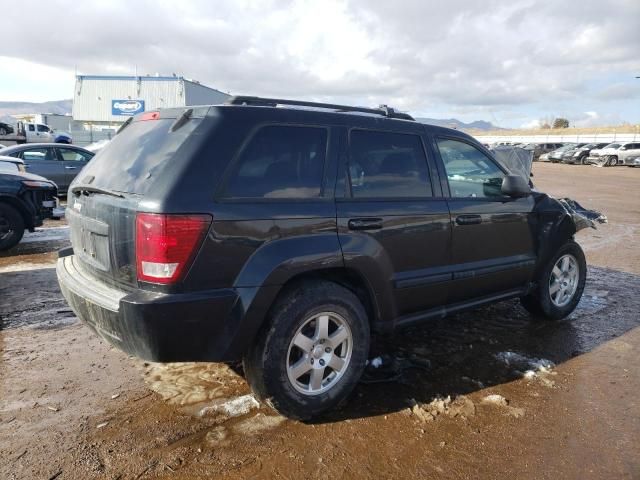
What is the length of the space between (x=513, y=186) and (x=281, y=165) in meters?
2.15

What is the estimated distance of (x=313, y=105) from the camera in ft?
11.3

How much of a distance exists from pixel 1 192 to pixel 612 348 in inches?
314

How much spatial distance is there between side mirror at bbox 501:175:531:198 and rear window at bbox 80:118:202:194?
8.46 feet

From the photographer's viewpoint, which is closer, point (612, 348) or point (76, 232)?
point (76, 232)

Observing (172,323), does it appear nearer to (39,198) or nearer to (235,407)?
(235,407)

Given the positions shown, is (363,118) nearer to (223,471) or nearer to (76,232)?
(76,232)

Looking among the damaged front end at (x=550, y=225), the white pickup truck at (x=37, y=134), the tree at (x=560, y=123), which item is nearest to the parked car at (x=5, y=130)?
the white pickup truck at (x=37, y=134)

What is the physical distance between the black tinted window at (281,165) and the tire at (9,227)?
6.19m

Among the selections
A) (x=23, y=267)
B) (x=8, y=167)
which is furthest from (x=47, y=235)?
(x=23, y=267)

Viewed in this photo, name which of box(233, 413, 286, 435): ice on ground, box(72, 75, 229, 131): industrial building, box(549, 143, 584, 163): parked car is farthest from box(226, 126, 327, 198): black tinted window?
box(549, 143, 584, 163): parked car

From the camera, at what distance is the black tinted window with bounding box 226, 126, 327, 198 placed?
284cm

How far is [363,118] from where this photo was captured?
11.3 ft

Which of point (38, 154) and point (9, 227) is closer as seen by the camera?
point (9, 227)

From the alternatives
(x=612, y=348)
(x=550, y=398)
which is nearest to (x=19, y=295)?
(x=550, y=398)
